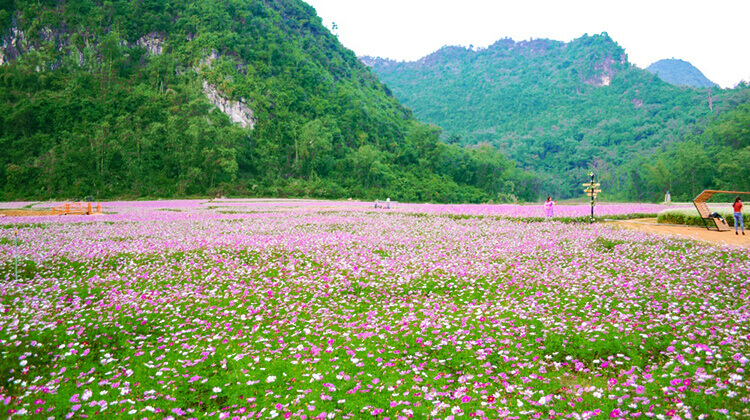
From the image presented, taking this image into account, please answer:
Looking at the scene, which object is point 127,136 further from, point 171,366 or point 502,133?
point 502,133

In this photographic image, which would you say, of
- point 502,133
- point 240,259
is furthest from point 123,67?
point 502,133

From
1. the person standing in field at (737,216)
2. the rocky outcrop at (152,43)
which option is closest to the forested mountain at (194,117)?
the rocky outcrop at (152,43)

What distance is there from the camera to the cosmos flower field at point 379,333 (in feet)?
21.0

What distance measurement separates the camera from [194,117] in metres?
85.1

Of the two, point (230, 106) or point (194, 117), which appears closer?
point (194, 117)

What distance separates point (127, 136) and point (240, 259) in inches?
3026

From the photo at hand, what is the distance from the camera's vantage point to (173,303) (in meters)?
11.5

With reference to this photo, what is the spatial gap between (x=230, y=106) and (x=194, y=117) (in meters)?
13.5

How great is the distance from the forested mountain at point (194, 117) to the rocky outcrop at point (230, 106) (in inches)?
13.4

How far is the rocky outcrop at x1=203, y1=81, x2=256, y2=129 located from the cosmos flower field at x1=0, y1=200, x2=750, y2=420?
8451 cm

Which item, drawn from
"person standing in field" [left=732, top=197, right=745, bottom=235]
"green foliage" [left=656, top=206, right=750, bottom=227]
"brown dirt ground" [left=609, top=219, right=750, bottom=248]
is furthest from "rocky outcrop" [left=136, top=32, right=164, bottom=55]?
"person standing in field" [left=732, top=197, right=745, bottom=235]

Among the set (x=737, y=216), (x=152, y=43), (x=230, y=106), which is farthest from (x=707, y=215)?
(x=152, y=43)

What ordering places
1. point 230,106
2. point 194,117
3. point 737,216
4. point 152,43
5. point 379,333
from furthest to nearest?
point 152,43 < point 230,106 < point 194,117 < point 737,216 < point 379,333

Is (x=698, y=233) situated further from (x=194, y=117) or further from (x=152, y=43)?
(x=152, y=43)
